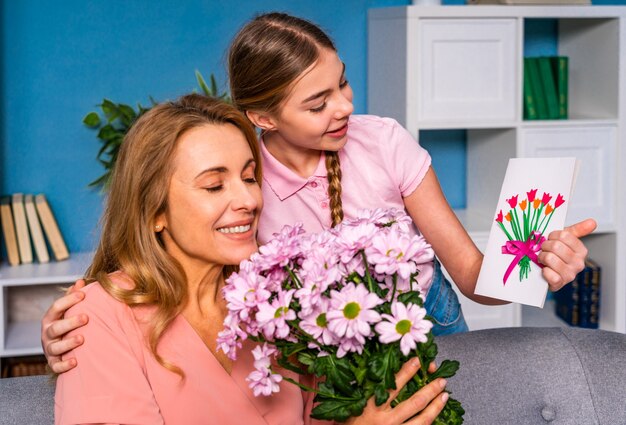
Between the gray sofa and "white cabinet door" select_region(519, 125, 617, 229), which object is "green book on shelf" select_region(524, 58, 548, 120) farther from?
the gray sofa

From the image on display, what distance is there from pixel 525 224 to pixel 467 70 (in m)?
2.02

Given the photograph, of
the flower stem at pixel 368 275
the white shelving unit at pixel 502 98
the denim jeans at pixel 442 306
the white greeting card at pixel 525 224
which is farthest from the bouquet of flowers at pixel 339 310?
the white shelving unit at pixel 502 98

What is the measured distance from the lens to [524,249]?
166cm

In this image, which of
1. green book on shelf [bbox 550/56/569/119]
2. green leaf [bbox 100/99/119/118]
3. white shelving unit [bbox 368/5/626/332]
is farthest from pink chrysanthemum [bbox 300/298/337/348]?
green book on shelf [bbox 550/56/569/119]

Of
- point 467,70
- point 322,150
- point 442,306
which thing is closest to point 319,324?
point 322,150

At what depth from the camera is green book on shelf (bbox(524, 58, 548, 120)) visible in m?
3.77

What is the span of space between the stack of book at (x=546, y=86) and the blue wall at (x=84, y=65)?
26.9 inches

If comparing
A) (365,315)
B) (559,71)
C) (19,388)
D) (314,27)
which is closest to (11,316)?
(19,388)

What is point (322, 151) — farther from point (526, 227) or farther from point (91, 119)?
point (91, 119)

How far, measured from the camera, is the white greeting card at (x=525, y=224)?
1.61 metres

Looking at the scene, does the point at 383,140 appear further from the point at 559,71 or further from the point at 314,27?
the point at 559,71

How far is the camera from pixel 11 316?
3701 mm

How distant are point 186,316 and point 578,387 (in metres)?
0.85

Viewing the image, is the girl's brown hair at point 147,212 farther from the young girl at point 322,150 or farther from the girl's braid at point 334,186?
the girl's braid at point 334,186
